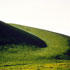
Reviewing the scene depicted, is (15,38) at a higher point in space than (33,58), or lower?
higher

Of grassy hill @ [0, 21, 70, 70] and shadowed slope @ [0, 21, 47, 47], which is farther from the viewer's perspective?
shadowed slope @ [0, 21, 47, 47]

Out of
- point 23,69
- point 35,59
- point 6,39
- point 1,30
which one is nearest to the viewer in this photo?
point 23,69

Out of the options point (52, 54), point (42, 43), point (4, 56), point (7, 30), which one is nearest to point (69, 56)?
point (52, 54)

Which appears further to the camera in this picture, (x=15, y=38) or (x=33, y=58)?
(x=15, y=38)

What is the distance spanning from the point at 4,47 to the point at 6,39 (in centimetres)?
708

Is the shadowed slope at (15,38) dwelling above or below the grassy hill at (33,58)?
above

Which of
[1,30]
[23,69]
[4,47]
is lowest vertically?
[23,69]

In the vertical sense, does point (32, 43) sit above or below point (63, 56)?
above

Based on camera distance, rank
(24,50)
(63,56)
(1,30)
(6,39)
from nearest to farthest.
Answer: (63,56), (24,50), (6,39), (1,30)

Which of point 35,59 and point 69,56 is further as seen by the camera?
point 69,56

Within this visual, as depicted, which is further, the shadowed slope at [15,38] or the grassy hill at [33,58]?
the shadowed slope at [15,38]

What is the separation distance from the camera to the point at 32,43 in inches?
2459

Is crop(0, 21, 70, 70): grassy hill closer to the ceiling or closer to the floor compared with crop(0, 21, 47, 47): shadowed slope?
closer to the floor

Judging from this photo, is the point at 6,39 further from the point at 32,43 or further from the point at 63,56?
the point at 63,56
